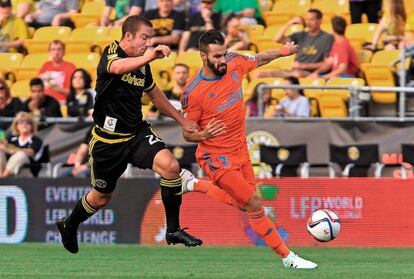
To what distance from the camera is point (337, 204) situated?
632 inches

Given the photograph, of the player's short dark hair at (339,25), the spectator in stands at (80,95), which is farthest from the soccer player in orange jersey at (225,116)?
the player's short dark hair at (339,25)

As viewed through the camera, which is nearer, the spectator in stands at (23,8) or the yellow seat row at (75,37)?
the yellow seat row at (75,37)

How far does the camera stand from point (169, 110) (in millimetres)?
11859

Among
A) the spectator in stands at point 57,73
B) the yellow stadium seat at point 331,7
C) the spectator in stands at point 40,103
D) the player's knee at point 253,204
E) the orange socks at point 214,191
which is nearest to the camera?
the player's knee at point 253,204

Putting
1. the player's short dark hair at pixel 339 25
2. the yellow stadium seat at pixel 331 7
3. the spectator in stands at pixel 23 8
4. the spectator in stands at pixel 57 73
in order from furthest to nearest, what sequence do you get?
the spectator in stands at pixel 23 8, the yellow stadium seat at pixel 331 7, the spectator in stands at pixel 57 73, the player's short dark hair at pixel 339 25

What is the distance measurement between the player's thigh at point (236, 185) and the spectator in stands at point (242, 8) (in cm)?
833

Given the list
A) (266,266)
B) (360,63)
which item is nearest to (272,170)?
(360,63)

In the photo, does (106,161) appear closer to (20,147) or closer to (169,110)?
(169,110)

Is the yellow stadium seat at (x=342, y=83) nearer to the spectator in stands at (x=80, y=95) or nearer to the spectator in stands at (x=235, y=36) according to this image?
the spectator in stands at (x=235, y=36)

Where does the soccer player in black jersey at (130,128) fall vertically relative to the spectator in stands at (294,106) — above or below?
above

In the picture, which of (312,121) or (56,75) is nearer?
(312,121)

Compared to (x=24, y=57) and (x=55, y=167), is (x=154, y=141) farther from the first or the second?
(x=24, y=57)

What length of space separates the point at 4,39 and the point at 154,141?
35.2 feet

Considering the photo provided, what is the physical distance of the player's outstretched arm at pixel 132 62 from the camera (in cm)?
1036
